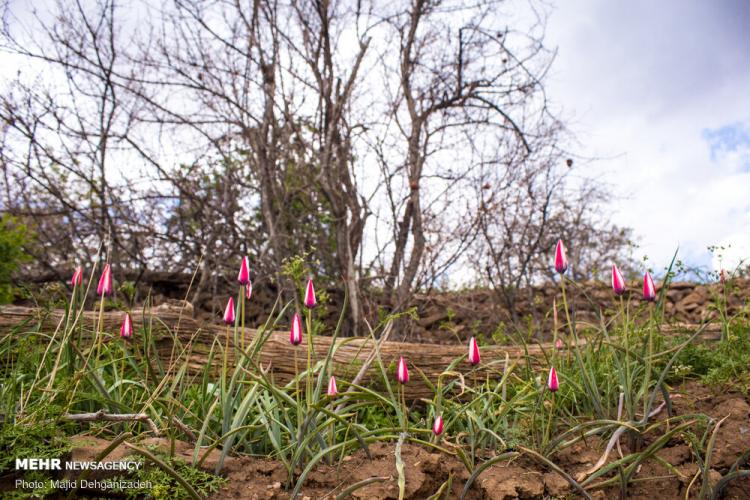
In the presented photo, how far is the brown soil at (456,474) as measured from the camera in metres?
1.94

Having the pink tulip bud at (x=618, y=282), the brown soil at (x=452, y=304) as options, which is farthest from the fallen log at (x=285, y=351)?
the brown soil at (x=452, y=304)

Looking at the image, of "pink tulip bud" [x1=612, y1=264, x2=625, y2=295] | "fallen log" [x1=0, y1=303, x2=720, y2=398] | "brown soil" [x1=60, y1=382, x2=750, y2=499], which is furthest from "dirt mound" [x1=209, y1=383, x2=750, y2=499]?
"fallen log" [x1=0, y1=303, x2=720, y2=398]

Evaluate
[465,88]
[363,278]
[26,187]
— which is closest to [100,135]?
[26,187]

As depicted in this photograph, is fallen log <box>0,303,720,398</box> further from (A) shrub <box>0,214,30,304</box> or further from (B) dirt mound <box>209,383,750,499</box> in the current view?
(B) dirt mound <box>209,383,750,499</box>

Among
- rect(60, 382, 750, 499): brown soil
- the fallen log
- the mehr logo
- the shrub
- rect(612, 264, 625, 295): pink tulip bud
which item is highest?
the shrub

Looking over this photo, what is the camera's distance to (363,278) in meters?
6.05

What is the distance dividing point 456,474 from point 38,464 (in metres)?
1.51

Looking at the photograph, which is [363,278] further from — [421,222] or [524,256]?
[524,256]

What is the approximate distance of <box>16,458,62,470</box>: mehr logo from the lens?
191 cm

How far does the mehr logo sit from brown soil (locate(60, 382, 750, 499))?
66mm

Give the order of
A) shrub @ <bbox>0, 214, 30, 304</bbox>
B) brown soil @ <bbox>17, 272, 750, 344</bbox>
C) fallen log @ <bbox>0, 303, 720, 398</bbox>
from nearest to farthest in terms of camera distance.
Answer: fallen log @ <bbox>0, 303, 720, 398</bbox> < shrub @ <bbox>0, 214, 30, 304</bbox> < brown soil @ <bbox>17, 272, 750, 344</bbox>

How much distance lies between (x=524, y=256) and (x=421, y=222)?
1509 mm

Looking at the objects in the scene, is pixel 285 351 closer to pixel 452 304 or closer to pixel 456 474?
pixel 456 474

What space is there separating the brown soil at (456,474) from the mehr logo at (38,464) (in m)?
0.07
